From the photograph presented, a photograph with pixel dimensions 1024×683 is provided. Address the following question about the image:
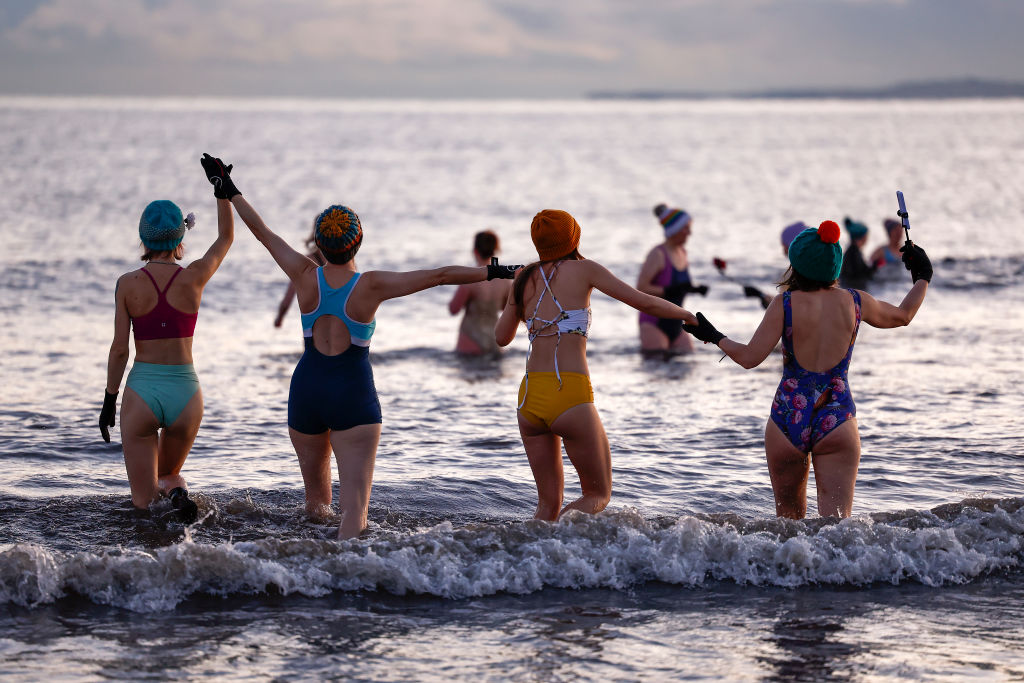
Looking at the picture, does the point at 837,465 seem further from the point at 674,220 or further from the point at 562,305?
the point at 674,220

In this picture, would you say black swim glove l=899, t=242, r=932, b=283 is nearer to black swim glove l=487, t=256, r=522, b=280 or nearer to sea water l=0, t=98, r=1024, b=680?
sea water l=0, t=98, r=1024, b=680

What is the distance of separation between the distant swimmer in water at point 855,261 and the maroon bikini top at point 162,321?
13.7m

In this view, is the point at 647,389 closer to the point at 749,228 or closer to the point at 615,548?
the point at 615,548

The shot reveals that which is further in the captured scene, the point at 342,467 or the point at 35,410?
the point at 35,410

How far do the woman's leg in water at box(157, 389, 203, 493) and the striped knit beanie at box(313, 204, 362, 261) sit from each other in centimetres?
138

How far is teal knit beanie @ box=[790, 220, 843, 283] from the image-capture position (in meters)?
5.85

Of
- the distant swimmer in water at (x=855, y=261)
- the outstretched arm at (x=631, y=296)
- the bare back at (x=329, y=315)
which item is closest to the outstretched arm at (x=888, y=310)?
the outstretched arm at (x=631, y=296)

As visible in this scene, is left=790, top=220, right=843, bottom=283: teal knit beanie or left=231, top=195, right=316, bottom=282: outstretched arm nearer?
left=790, top=220, right=843, bottom=283: teal knit beanie

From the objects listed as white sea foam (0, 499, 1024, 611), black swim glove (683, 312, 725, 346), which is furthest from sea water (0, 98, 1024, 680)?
black swim glove (683, 312, 725, 346)

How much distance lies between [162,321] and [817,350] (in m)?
3.65

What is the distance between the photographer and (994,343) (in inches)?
572

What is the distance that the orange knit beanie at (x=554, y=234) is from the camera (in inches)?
239

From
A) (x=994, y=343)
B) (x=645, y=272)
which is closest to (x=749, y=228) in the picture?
(x=994, y=343)

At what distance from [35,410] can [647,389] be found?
599cm
